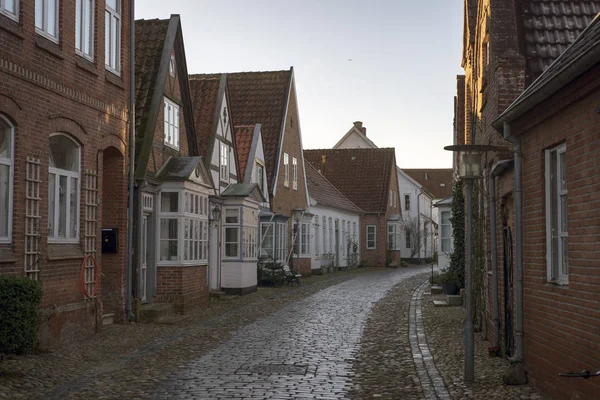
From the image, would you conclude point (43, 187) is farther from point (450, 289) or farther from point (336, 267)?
point (336, 267)

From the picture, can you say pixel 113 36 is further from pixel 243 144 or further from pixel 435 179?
pixel 435 179

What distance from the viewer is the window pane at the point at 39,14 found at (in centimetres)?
1206

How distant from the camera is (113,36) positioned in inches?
595

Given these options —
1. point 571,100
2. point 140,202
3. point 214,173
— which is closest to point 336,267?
point 214,173

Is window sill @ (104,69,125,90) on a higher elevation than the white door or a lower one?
higher

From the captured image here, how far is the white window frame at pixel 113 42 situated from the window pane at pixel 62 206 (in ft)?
8.87

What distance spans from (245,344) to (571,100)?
23.6ft

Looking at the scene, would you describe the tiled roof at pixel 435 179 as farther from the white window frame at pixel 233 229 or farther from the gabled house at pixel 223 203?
the white window frame at pixel 233 229

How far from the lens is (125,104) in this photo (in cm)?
1561

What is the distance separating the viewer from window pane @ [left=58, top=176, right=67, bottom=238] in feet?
42.6

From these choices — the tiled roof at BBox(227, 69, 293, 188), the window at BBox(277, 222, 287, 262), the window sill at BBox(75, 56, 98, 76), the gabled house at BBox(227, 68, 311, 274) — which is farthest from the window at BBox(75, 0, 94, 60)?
the tiled roof at BBox(227, 69, 293, 188)

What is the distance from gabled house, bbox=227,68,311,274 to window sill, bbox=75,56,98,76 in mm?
15730

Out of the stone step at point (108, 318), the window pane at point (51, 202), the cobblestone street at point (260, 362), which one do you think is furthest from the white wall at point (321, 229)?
the window pane at point (51, 202)

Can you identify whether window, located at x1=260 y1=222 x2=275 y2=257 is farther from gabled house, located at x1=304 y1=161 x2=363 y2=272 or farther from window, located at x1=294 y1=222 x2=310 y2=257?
gabled house, located at x1=304 y1=161 x2=363 y2=272
